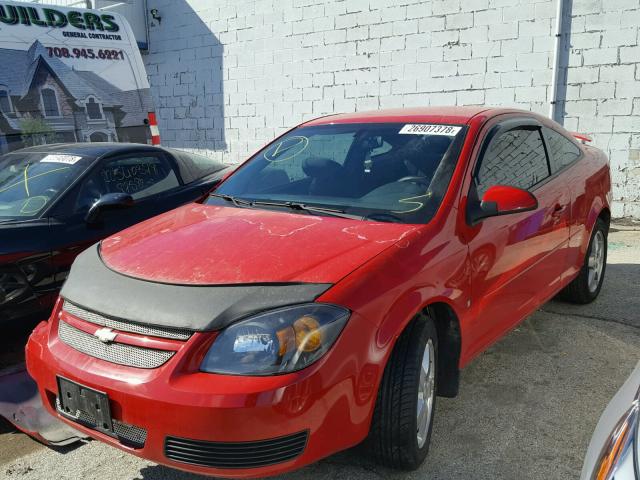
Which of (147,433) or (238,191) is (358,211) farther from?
(147,433)

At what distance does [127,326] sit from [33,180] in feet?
8.26

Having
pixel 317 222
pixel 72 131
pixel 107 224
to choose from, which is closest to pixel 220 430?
pixel 317 222

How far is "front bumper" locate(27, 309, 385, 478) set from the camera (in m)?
2.00

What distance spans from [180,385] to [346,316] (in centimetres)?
61

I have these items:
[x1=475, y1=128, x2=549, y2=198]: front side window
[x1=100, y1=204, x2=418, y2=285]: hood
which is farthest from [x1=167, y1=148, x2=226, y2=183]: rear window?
[x1=475, y1=128, x2=549, y2=198]: front side window

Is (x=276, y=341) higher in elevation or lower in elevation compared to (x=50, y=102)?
lower

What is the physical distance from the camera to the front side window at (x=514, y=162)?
3.18 meters

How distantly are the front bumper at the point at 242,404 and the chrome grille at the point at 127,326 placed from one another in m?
0.06

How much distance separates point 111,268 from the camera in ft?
8.41

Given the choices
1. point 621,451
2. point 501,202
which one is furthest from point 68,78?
point 621,451

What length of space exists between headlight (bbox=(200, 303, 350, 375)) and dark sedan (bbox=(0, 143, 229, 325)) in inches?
77.9

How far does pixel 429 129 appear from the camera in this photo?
329 centimetres

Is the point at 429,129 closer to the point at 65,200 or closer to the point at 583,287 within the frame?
the point at 583,287

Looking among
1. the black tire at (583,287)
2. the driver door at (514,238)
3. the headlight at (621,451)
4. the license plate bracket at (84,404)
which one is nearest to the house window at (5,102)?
the license plate bracket at (84,404)
